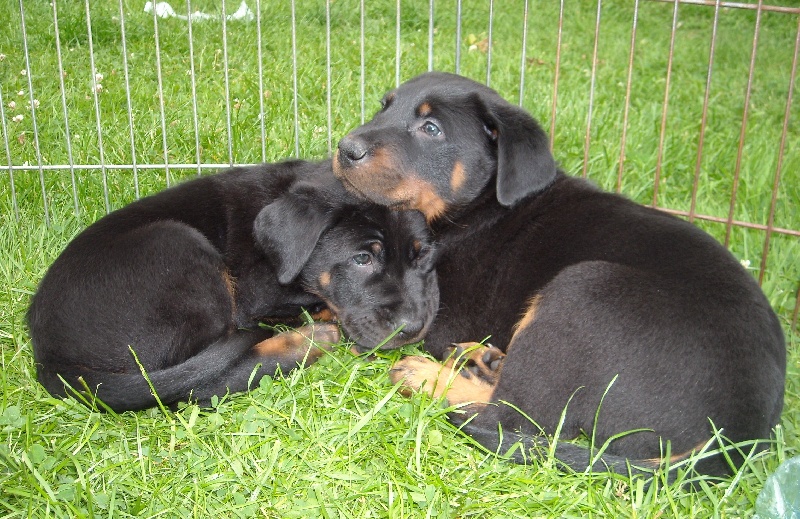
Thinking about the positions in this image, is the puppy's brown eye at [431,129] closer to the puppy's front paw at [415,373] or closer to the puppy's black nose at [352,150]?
the puppy's black nose at [352,150]

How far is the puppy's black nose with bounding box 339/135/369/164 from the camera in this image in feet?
11.1

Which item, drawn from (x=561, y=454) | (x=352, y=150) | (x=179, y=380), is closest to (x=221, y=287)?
(x=179, y=380)

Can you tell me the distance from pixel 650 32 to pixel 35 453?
801 cm

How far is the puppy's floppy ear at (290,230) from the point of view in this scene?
→ 329cm

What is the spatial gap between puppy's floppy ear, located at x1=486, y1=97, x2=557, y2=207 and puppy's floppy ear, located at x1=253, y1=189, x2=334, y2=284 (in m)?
0.72

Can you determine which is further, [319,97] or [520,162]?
[319,97]

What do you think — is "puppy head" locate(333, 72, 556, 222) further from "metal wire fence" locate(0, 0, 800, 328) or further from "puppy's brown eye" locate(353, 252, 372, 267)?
"metal wire fence" locate(0, 0, 800, 328)

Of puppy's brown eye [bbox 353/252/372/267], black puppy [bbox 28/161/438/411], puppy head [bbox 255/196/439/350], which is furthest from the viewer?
puppy's brown eye [bbox 353/252/372/267]

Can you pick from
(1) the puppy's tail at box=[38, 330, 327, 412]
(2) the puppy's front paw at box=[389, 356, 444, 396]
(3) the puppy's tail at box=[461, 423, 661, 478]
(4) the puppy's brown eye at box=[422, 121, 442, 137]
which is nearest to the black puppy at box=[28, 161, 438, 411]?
(1) the puppy's tail at box=[38, 330, 327, 412]

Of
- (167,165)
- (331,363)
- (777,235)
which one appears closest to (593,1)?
(777,235)

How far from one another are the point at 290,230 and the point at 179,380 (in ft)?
2.39

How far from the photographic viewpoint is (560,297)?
2.98 meters

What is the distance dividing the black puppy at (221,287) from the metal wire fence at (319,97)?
3.59ft

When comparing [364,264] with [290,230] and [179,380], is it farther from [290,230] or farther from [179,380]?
[179,380]
